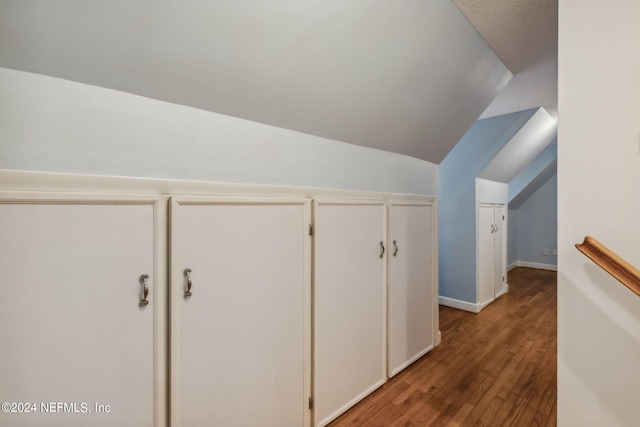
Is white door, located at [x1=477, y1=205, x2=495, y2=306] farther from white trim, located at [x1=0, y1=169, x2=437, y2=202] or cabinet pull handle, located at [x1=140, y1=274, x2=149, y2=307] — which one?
cabinet pull handle, located at [x1=140, y1=274, x2=149, y2=307]

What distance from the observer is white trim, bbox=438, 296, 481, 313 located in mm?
3346

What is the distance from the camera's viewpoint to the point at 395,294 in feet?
6.76

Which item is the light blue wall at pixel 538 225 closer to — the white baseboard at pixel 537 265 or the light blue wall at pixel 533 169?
the white baseboard at pixel 537 265

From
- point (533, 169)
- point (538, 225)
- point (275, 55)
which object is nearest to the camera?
point (275, 55)

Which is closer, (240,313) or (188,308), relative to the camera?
(188,308)

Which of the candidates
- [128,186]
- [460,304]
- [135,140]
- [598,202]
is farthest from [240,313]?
[460,304]

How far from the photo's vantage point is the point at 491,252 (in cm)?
370

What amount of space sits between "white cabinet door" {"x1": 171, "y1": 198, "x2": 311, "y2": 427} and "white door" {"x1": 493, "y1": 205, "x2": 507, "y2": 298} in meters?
3.45

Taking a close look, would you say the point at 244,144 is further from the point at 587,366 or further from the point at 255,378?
the point at 587,366

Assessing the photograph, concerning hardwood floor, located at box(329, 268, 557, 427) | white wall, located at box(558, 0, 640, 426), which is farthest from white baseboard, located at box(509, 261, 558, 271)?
white wall, located at box(558, 0, 640, 426)

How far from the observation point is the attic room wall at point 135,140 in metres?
0.80

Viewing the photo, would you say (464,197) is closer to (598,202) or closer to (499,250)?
(499,250)

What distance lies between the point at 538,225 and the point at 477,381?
4982 mm

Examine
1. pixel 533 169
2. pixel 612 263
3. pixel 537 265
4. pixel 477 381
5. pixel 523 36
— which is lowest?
pixel 477 381
